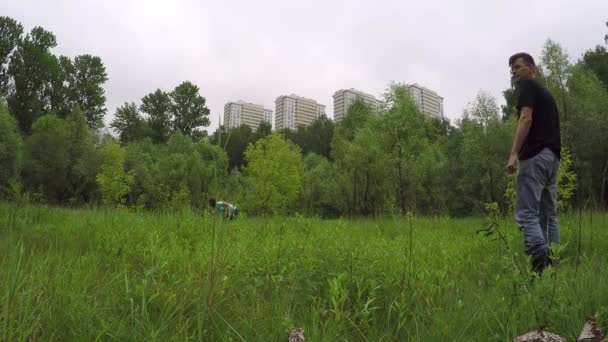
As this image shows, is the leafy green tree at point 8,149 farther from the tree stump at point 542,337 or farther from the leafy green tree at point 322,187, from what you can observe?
the tree stump at point 542,337

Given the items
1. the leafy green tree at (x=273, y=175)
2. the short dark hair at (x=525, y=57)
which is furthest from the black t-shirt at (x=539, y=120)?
the leafy green tree at (x=273, y=175)

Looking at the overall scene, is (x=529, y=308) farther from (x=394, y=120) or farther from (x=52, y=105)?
(x=52, y=105)

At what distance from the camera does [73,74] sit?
50469 mm

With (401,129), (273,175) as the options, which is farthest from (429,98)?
(273,175)

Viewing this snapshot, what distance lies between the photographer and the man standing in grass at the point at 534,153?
376 cm

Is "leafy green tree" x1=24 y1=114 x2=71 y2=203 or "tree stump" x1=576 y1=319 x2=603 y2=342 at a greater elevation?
"leafy green tree" x1=24 y1=114 x2=71 y2=203

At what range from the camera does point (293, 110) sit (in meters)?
93.0

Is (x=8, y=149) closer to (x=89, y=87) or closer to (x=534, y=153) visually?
(x=89, y=87)

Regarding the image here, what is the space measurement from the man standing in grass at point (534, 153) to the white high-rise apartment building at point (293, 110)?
84.0 meters

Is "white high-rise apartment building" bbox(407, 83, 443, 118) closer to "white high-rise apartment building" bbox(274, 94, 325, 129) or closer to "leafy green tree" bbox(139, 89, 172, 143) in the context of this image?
"white high-rise apartment building" bbox(274, 94, 325, 129)

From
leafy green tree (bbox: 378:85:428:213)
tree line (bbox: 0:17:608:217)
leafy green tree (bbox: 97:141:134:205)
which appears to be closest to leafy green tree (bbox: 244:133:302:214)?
tree line (bbox: 0:17:608:217)

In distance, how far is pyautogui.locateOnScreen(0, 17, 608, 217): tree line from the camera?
22766 mm

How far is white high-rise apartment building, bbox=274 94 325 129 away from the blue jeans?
8425 cm

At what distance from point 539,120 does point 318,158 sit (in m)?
44.6
